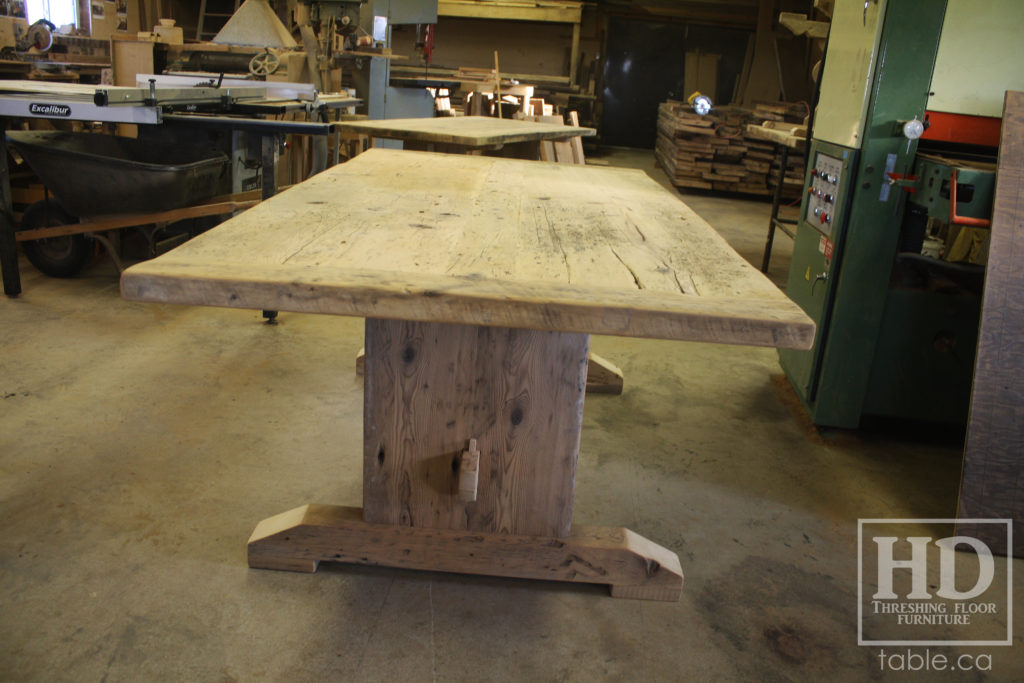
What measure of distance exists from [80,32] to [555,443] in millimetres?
9538

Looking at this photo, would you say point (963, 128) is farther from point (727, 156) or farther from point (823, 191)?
point (727, 156)

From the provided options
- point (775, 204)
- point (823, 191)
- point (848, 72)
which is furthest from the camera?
point (775, 204)

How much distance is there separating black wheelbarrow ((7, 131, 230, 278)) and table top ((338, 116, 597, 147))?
752 millimetres

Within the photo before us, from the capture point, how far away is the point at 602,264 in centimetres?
139

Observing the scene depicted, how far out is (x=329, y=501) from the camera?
2.08 metres

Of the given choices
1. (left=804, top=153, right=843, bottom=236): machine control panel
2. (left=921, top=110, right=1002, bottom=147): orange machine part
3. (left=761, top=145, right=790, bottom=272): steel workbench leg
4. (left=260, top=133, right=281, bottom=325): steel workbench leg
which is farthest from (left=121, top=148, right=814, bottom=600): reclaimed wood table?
(left=761, top=145, right=790, bottom=272): steel workbench leg

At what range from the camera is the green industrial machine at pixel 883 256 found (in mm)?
2346

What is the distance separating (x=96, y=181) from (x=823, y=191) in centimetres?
293

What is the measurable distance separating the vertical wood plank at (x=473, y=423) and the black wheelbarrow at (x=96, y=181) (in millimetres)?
2206

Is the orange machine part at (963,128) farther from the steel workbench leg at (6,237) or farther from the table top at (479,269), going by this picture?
the steel workbench leg at (6,237)

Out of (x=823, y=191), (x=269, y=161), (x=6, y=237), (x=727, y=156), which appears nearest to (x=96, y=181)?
(x=6, y=237)

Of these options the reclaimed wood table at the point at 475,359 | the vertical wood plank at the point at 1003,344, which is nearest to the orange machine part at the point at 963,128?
the vertical wood plank at the point at 1003,344

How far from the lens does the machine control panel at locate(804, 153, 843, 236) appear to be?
8.66ft

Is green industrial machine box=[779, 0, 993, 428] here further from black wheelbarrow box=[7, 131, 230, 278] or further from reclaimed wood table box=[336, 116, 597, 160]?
black wheelbarrow box=[7, 131, 230, 278]
